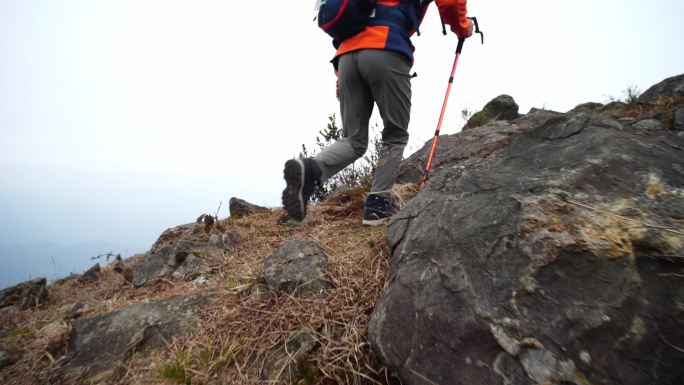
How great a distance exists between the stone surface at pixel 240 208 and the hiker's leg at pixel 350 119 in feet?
12.3

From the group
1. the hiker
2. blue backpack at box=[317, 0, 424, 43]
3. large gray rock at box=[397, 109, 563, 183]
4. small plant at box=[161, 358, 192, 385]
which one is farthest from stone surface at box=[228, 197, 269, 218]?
small plant at box=[161, 358, 192, 385]

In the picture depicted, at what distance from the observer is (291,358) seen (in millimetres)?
1667

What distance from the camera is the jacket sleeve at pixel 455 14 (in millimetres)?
3092

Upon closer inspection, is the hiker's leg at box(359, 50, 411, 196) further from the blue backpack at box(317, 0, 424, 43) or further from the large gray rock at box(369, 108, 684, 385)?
the large gray rock at box(369, 108, 684, 385)

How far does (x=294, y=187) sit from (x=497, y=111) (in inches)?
393

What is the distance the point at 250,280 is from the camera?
2.57m

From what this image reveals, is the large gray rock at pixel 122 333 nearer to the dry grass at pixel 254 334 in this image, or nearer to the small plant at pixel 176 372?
the dry grass at pixel 254 334

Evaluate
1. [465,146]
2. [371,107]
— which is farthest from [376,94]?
[465,146]

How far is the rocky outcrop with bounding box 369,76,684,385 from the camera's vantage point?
1.03 m

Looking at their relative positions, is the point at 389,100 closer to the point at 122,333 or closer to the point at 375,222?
the point at 375,222

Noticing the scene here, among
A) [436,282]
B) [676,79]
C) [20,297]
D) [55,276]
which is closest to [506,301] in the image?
[436,282]

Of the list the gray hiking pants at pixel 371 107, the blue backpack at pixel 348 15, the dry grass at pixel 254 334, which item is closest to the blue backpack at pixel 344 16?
the blue backpack at pixel 348 15

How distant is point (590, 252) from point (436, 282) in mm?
615

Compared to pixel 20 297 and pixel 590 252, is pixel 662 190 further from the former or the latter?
pixel 20 297
